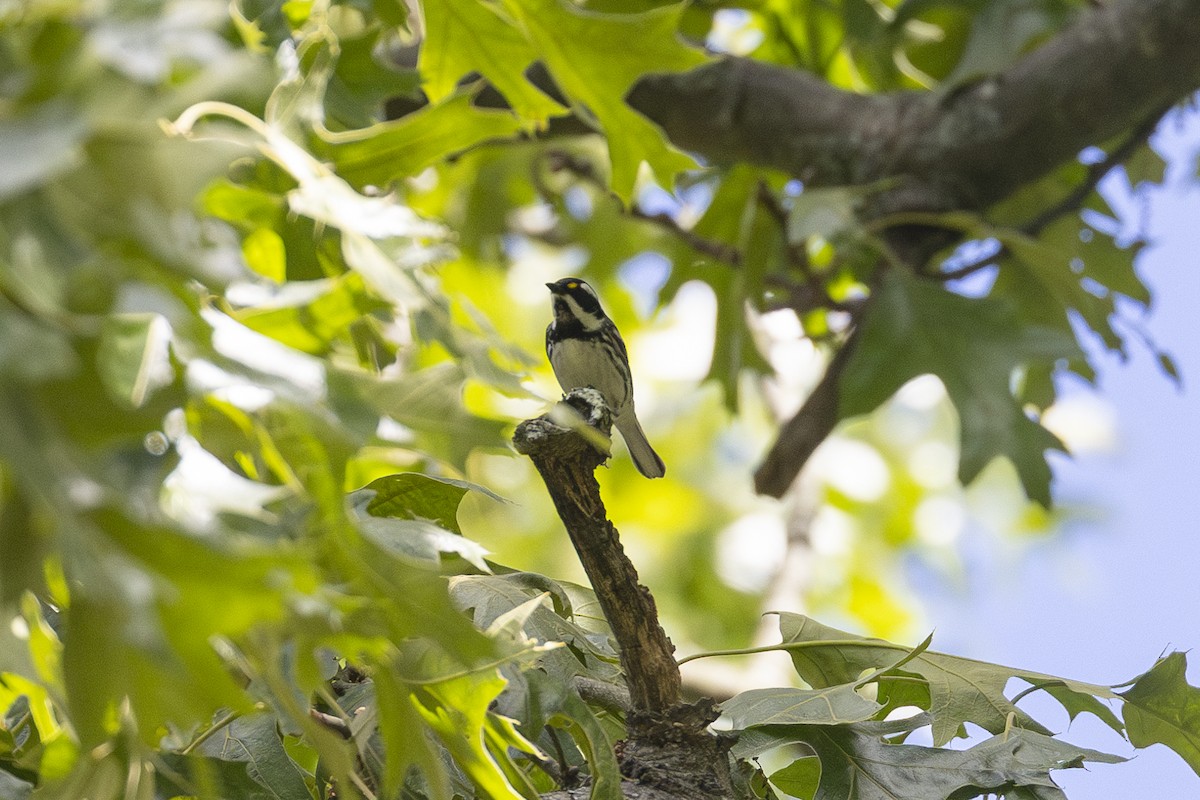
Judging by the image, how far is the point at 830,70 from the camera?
404 cm

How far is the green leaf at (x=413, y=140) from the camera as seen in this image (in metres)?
1.59

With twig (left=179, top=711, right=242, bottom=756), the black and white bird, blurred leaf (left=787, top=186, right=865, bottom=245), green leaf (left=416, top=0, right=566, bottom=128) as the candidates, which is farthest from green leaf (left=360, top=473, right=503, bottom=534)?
the black and white bird

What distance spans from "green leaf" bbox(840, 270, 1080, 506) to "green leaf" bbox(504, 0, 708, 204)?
4.95 ft

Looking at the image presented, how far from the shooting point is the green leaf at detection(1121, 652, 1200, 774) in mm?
1654

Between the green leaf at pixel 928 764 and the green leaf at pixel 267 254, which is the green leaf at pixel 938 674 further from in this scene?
the green leaf at pixel 267 254

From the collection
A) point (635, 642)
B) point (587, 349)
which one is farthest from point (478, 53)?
point (587, 349)

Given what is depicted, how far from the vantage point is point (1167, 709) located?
167 cm

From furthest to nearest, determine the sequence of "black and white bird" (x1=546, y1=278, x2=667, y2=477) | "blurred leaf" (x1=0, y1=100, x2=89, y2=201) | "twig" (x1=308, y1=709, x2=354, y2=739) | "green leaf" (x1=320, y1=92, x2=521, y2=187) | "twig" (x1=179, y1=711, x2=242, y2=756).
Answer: "black and white bird" (x1=546, y1=278, x2=667, y2=477) → "green leaf" (x1=320, y1=92, x2=521, y2=187) → "twig" (x1=308, y1=709, x2=354, y2=739) → "twig" (x1=179, y1=711, x2=242, y2=756) → "blurred leaf" (x1=0, y1=100, x2=89, y2=201)

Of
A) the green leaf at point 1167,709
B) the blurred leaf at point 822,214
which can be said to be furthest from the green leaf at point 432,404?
the blurred leaf at point 822,214

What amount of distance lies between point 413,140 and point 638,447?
2.05 metres

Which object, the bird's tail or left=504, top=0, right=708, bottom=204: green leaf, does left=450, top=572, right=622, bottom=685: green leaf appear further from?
the bird's tail

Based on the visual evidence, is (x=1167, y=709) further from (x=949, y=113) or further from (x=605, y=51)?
(x=949, y=113)

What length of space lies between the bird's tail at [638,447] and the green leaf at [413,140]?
1840 millimetres

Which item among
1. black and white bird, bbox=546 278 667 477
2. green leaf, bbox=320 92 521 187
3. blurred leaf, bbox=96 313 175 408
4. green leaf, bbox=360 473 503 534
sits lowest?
black and white bird, bbox=546 278 667 477
